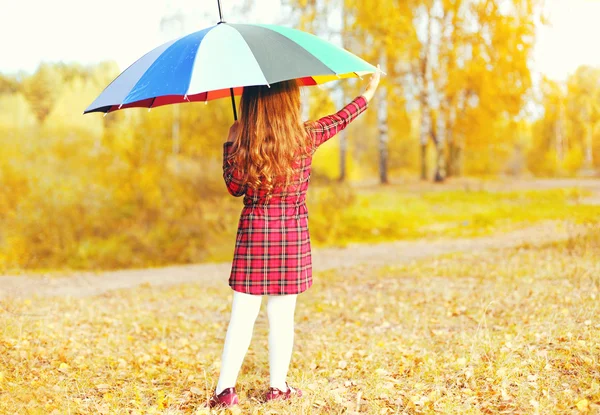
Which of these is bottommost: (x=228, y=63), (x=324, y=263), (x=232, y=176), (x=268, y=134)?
(x=324, y=263)

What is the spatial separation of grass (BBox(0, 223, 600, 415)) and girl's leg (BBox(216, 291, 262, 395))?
0.22m

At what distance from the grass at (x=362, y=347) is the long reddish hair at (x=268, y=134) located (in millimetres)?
1063

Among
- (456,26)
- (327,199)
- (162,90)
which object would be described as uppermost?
(456,26)

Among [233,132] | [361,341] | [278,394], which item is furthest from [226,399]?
[361,341]

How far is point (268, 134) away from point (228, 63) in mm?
324

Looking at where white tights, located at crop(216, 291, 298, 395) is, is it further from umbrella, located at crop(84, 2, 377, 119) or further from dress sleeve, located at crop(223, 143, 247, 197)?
umbrella, located at crop(84, 2, 377, 119)

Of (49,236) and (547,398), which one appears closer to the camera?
(547,398)

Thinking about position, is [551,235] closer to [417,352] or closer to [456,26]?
[456,26]

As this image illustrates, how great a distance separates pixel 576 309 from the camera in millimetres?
4496

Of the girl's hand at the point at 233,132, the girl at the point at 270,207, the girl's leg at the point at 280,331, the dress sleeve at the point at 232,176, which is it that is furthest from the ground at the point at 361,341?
the girl's hand at the point at 233,132

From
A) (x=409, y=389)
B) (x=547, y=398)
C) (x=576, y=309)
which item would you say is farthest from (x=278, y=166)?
(x=576, y=309)

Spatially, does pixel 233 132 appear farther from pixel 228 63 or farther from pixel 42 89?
pixel 42 89

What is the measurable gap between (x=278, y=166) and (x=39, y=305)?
415 centimetres

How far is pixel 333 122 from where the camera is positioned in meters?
2.80
